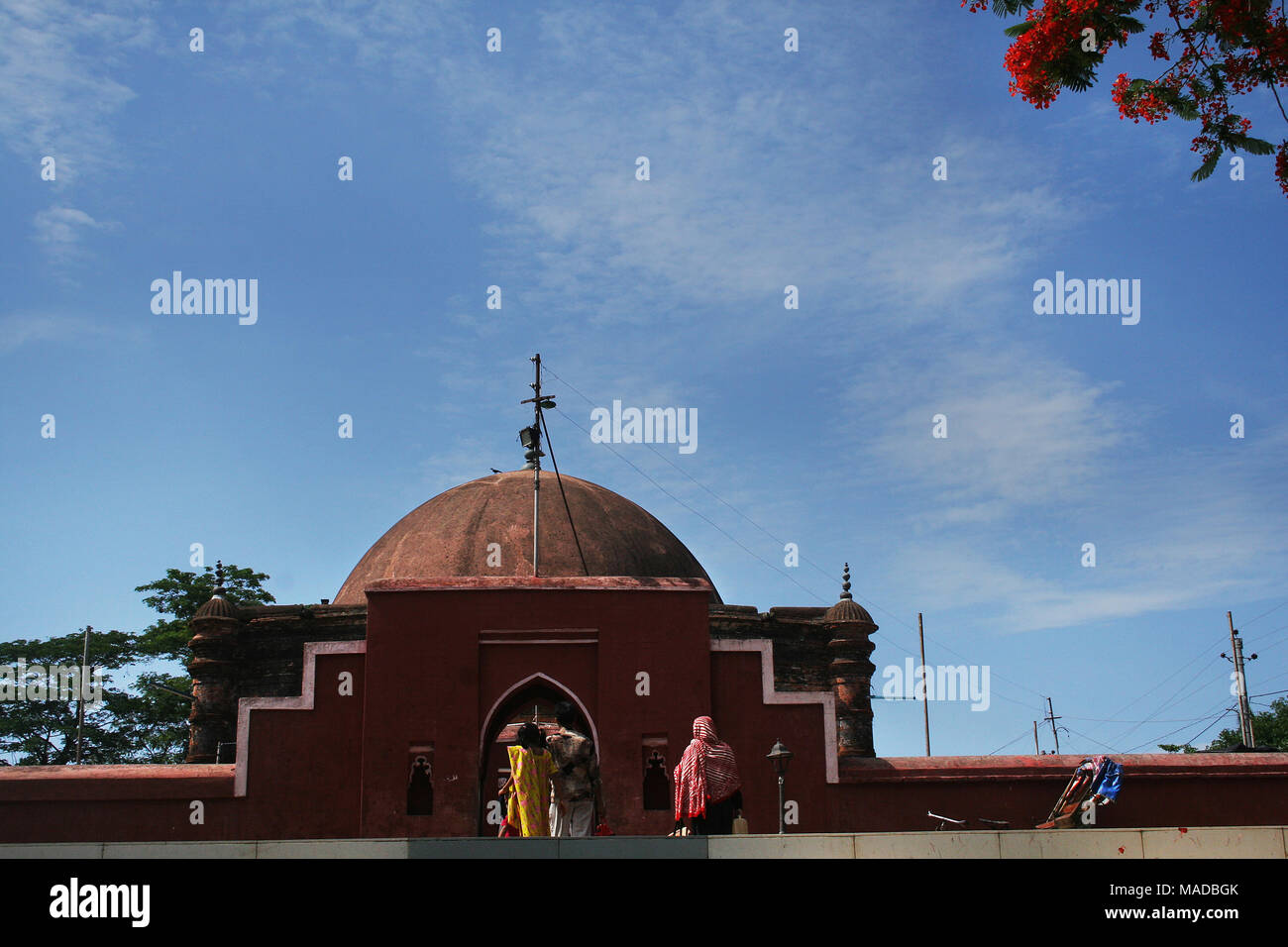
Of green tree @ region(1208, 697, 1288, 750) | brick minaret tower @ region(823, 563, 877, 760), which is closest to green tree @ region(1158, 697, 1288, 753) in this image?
green tree @ region(1208, 697, 1288, 750)

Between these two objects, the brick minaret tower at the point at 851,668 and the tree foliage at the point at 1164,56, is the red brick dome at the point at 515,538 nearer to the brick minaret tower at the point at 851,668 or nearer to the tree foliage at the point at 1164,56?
the brick minaret tower at the point at 851,668

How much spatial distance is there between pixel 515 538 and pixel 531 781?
448 inches

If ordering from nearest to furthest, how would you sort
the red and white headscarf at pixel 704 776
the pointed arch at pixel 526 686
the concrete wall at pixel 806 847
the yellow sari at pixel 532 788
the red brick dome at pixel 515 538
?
the concrete wall at pixel 806 847 < the red and white headscarf at pixel 704 776 < the yellow sari at pixel 532 788 < the pointed arch at pixel 526 686 < the red brick dome at pixel 515 538

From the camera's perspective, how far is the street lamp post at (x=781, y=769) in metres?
13.0

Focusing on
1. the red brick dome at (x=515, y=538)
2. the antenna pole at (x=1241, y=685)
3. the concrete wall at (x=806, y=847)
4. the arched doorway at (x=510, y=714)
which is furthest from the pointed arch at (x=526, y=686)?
the antenna pole at (x=1241, y=685)

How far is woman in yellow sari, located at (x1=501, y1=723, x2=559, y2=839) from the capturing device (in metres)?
9.75

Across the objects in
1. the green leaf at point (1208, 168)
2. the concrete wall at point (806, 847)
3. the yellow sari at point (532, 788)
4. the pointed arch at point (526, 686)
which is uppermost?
the green leaf at point (1208, 168)

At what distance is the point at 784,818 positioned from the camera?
44.6ft

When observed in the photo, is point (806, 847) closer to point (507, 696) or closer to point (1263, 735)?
point (507, 696)

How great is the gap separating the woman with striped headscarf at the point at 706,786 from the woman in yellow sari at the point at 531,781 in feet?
3.39
